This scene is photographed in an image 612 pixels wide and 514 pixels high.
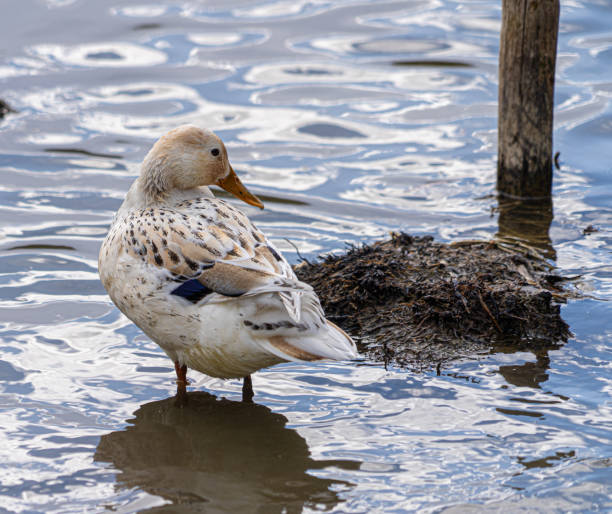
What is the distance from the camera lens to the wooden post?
28.5ft

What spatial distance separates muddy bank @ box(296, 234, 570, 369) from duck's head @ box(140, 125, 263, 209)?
1.54 meters

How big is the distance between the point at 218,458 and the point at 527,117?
5.16 m

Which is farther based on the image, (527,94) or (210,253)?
(527,94)

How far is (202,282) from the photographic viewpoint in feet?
17.7

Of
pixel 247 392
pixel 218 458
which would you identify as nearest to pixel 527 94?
pixel 247 392

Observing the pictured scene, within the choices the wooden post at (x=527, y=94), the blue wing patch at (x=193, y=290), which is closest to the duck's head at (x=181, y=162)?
the blue wing patch at (x=193, y=290)

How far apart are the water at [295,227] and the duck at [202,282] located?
0.60 meters

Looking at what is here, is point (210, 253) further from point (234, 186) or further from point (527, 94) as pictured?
point (527, 94)

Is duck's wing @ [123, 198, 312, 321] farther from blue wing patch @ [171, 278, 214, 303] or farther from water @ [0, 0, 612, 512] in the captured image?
water @ [0, 0, 612, 512]

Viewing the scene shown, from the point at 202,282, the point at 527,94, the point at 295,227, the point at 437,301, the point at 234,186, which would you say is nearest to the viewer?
the point at 202,282

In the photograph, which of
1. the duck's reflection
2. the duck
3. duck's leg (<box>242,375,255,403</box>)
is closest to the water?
the duck's reflection

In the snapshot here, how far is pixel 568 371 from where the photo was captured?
20.5 feet

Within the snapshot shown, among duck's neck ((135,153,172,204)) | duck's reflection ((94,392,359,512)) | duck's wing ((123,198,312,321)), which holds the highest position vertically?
duck's neck ((135,153,172,204))

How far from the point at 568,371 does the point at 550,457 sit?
115 centimetres
